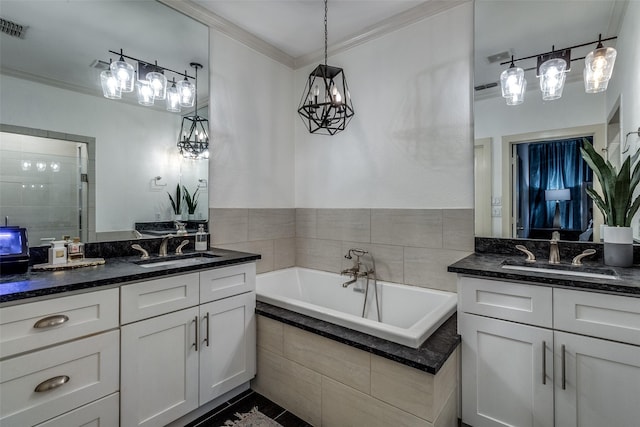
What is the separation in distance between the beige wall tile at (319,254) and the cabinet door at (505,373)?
130cm

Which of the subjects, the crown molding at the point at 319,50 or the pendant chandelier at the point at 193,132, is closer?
the crown molding at the point at 319,50

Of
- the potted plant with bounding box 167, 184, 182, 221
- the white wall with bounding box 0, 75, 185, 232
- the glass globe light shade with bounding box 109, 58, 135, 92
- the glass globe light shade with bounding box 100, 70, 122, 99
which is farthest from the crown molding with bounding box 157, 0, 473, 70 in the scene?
the potted plant with bounding box 167, 184, 182, 221

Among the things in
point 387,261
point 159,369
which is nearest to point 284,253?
point 387,261

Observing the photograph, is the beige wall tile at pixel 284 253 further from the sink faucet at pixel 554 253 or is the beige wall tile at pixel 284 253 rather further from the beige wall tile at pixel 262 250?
the sink faucet at pixel 554 253

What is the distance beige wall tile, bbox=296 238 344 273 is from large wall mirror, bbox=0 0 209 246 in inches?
49.0

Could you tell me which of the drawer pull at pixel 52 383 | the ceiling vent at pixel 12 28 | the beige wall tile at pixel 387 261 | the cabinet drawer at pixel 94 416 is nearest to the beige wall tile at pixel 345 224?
the beige wall tile at pixel 387 261

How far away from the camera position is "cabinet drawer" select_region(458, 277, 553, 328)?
141cm

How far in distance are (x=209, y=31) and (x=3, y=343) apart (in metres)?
2.31

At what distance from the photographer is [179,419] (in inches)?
67.1

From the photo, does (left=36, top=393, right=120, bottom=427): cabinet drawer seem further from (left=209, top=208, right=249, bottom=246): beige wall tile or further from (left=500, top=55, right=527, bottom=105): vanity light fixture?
(left=500, top=55, right=527, bottom=105): vanity light fixture

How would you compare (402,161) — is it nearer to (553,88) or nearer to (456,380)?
(553,88)

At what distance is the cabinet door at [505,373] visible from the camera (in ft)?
4.63

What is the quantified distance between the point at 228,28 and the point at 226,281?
203cm

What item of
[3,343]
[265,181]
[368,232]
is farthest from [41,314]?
[368,232]
